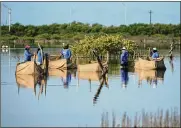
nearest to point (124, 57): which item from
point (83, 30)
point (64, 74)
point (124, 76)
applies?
point (124, 76)

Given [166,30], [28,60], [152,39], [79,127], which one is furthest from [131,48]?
[166,30]

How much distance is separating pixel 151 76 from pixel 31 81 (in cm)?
609

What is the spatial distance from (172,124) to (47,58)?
1677 cm

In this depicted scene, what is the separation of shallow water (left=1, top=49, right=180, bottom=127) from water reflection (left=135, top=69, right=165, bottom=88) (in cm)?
19

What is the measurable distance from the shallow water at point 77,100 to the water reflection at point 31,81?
9cm

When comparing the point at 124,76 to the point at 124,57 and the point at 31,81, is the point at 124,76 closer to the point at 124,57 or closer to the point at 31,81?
the point at 124,57

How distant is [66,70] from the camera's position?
28656 millimetres

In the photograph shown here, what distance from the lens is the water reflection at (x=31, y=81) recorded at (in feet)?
69.3

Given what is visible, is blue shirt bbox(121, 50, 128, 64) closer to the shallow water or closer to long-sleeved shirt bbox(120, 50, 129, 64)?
long-sleeved shirt bbox(120, 50, 129, 64)

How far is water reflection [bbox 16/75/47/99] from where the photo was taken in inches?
832

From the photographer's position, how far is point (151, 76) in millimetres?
25562

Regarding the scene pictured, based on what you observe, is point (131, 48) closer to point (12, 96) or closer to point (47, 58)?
point (47, 58)

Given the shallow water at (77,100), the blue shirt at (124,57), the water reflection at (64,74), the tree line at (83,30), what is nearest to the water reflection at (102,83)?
the shallow water at (77,100)

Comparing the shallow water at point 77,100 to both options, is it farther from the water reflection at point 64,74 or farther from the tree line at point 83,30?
the tree line at point 83,30
